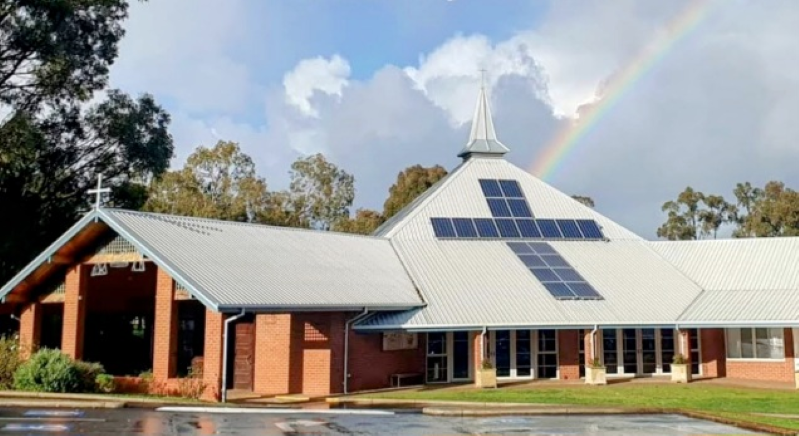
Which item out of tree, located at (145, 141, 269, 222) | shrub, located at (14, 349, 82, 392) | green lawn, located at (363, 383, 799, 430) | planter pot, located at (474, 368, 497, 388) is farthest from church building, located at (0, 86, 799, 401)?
tree, located at (145, 141, 269, 222)

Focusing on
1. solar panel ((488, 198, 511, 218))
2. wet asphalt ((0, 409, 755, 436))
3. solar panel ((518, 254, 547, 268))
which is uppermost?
solar panel ((488, 198, 511, 218))

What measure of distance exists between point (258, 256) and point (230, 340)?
97.0 inches

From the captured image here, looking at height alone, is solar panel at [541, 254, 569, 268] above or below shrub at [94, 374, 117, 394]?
above

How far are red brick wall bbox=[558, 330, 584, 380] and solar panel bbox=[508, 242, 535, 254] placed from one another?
172 inches

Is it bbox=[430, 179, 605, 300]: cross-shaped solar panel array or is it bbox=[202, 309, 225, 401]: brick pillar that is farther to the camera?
bbox=[430, 179, 605, 300]: cross-shaped solar panel array

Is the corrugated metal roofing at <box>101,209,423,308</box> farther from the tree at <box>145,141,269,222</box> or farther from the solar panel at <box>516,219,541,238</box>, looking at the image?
the tree at <box>145,141,269,222</box>

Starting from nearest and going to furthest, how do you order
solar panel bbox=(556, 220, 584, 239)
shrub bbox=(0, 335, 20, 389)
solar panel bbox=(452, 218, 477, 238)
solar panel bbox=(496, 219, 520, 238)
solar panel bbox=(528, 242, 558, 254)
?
shrub bbox=(0, 335, 20, 389) → solar panel bbox=(528, 242, 558, 254) → solar panel bbox=(452, 218, 477, 238) → solar panel bbox=(496, 219, 520, 238) → solar panel bbox=(556, 220, 584, 239)

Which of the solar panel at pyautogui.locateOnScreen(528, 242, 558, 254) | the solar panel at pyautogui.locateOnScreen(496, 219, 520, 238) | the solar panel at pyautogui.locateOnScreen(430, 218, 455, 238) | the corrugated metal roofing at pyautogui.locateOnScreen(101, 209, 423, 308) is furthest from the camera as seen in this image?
the solar panel at pyautogui.locateOnScreen(496, 219, 520, 238)

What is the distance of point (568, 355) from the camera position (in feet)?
87.9

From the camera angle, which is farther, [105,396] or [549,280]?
[549,280]

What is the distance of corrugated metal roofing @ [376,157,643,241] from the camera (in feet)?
102

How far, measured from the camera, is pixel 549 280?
2811 centimetres

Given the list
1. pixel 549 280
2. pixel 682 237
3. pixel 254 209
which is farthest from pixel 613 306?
pixel 682 237

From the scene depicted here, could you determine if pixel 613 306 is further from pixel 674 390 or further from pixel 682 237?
pixel 682 237
